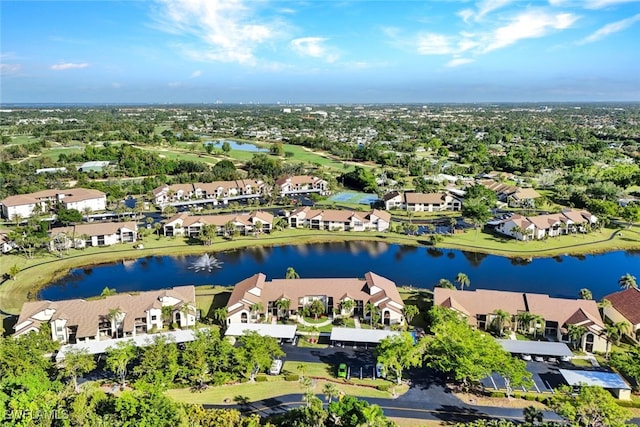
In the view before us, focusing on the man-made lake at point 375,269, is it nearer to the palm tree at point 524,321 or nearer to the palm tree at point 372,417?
the palm tree at point 524,321

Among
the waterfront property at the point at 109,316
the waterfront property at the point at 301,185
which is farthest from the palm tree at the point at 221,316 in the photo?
the waterfront property at the point at 301,185

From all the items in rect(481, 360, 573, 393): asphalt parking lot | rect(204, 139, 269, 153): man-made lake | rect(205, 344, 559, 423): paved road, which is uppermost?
rect(204, 139, 269, 153): man-made lake

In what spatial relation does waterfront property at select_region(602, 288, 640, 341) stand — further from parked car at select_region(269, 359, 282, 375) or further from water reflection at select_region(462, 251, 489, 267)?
parked car at select_region(269, 359, 282, 375)

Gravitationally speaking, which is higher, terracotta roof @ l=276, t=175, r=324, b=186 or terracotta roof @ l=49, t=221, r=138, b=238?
terracotta roof @ l=276, t=175, r=324, b=186

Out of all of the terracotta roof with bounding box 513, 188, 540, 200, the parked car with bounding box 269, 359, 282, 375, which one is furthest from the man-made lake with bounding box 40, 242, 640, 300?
the terracotta roof with bounding box 513, 188, 540, 200

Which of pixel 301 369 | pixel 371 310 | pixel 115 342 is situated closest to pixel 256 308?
pixel 301 369

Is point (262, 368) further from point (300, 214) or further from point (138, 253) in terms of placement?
point (300, 214)

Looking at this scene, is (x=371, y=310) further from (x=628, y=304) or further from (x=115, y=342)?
(x=628, y=304)
